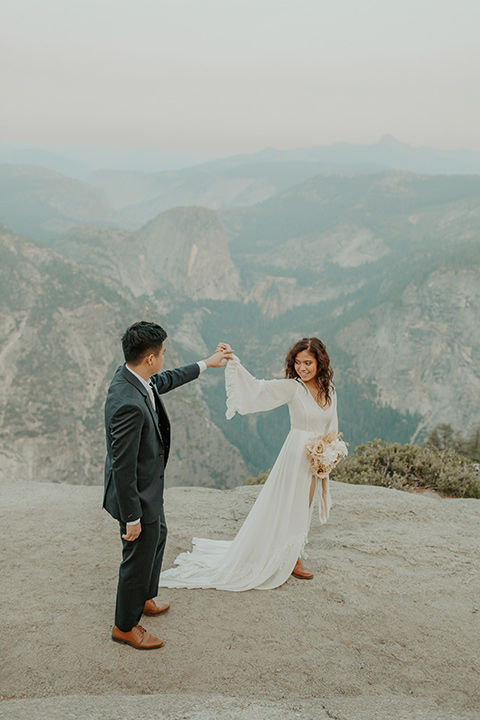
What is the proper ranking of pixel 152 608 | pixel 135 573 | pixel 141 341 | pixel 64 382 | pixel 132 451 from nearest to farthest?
pixel 132 451
pixel 141 341
pixel 135 573
pixel 152 608
pixel 64 382

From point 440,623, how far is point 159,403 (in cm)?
325

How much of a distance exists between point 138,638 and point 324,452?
7.52 ft

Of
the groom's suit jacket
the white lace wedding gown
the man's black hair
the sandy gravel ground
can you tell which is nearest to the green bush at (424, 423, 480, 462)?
the sandy gravel ground

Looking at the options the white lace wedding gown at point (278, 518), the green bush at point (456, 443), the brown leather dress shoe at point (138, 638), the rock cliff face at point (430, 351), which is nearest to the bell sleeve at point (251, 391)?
the white lace wedding gown at point (278, 518)

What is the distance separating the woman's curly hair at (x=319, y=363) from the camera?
5.09m

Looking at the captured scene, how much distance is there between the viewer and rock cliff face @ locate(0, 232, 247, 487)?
72.3 meters

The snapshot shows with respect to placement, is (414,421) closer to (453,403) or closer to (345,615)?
(453,403)

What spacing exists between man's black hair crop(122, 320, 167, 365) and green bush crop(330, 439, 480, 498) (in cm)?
679

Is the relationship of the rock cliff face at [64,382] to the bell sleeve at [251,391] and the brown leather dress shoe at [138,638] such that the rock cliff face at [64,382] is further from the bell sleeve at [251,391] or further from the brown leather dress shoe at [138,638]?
the brown leather dress shoe at [138,638]

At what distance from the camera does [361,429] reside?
342 feet

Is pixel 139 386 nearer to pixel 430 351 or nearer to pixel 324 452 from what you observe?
pixel 324 452

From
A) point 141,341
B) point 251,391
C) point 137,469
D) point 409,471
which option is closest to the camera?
point 141,341

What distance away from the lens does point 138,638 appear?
4.12 m

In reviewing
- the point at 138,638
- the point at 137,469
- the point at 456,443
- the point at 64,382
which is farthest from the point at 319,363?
the point at 64,382
